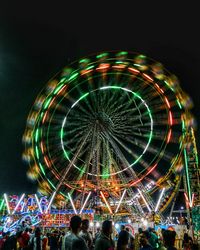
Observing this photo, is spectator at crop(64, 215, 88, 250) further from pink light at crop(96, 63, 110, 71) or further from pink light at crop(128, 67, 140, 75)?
pink light at crop(128, 67, 140, 75)

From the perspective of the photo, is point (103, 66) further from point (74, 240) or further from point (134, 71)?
point (74, 240)

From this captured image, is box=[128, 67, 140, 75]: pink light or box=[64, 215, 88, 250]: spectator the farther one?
box=[128, 67, 140, 75]: pink light

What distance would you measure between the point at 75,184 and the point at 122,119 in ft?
35.0

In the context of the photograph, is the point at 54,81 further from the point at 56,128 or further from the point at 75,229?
the point at 75,229

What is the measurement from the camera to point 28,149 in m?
25.4

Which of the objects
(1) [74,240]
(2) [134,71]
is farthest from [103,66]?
(1) [74,240]

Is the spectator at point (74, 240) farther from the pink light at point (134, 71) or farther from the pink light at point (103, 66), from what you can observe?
the pink light at point (134, 71)

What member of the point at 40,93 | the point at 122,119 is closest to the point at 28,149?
the point at 40,93

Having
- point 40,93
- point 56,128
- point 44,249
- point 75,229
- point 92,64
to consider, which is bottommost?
point 44,249

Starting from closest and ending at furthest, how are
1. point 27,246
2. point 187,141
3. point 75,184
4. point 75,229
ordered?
point 75,229 < point 27,246 < point 187,141 < point 75,184

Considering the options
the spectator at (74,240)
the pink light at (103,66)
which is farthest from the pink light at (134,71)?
the spectator at (74,240)

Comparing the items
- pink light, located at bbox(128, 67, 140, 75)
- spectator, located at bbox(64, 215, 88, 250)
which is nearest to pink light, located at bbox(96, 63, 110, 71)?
pink light, located at bbox(128, 67, 140, 75)

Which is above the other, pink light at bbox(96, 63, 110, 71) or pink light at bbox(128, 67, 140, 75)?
pink light at bbox(96, 63, 110, 71)

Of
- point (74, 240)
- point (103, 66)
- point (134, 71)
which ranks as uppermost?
point (103, 66)
